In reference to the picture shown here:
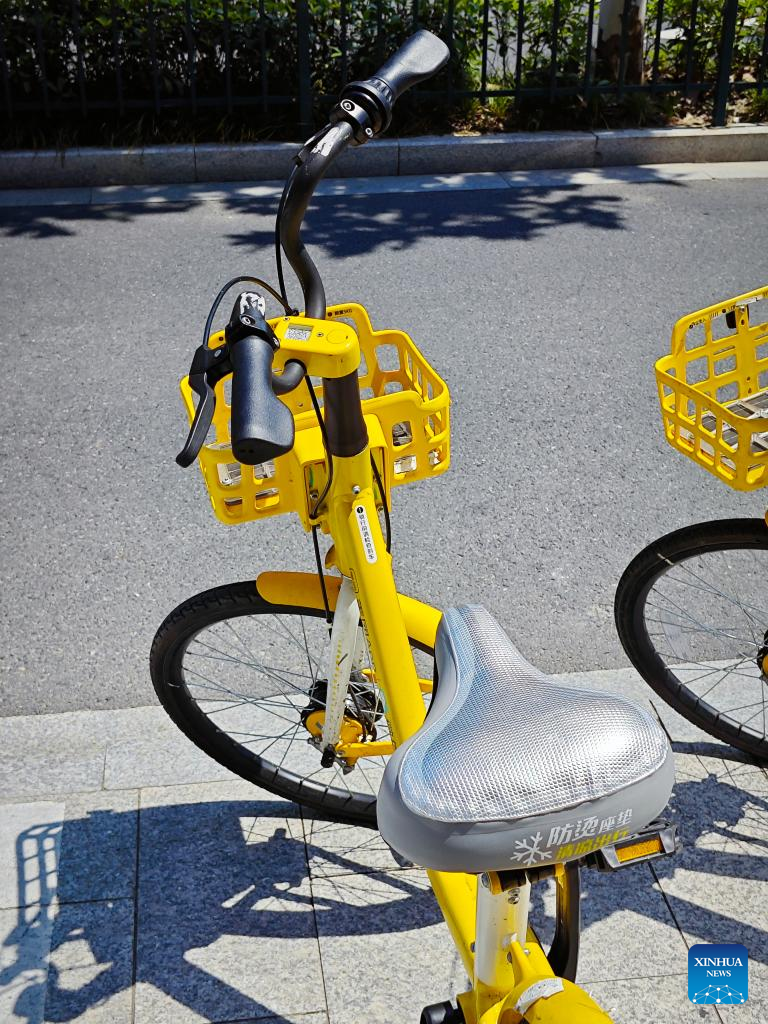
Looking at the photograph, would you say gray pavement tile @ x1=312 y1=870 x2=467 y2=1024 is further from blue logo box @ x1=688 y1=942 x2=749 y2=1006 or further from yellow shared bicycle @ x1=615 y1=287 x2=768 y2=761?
yellow shared bicycle @ x1=615 y1=287 x2=768 y2=761

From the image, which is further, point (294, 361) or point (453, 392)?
point (453, 392)

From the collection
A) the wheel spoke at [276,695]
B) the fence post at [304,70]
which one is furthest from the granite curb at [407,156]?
the wheel spoke at [276,695]

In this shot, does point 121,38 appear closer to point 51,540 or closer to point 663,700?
point 51,540

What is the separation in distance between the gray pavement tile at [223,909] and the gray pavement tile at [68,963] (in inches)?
2.0

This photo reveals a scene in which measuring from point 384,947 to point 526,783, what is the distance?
1.37 metres

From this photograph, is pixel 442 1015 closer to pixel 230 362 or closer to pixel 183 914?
pixel 183 914

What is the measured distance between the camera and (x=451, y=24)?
28.8 feet

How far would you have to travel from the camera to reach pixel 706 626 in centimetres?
373

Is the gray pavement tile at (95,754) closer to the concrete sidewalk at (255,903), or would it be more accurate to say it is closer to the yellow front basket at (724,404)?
the concrete sidewalk at (255,903)

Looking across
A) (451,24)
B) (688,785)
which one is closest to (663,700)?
(688,785)

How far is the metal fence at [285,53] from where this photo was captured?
857 centimetres

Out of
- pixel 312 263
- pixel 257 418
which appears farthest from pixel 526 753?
pixel 312 263

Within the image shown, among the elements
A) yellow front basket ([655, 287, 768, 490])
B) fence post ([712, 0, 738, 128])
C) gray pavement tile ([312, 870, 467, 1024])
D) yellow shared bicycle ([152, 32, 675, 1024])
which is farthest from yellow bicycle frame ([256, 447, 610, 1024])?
fence post ([712, 0, 738, 128])

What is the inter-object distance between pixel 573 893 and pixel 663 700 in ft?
5.01
